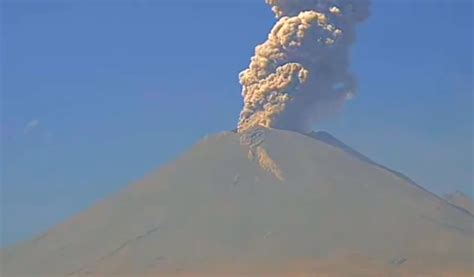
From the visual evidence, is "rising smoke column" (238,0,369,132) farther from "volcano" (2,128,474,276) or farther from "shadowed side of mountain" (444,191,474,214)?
"shadowed side of mountain" (444,191,474,214)

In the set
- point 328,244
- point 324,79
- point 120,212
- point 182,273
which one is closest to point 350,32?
point 324,79

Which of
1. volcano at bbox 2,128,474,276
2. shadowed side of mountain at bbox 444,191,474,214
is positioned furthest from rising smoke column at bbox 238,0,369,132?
shadowed side of mountain at bbox 444,191,474,214

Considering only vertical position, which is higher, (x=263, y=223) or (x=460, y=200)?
(x=460, y=200)

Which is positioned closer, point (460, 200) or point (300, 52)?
point (300, 52)

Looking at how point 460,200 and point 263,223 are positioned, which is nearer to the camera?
point 263,223

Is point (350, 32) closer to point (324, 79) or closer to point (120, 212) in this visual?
point (324, 79)

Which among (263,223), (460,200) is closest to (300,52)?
(263,223)

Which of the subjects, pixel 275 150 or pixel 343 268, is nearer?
pixel 343 268

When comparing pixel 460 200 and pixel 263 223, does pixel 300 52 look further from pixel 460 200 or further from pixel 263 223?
pixel 460 200
